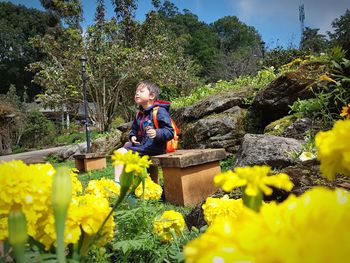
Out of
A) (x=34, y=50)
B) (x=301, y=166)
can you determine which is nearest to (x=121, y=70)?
(x=301, y=166)

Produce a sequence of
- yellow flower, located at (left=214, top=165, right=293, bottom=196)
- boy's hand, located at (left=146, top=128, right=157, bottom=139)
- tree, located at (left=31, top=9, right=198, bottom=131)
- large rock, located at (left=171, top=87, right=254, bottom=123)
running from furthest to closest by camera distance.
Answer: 1. tree, located at (left=31, top=9, right=198, bottom=131)
2. large rock, located at (left=171, top=87, right=254, bottom=123)
3. boy's hand, located at (left=146, top=128, right=157, bottom=139)
4. yellow flower, located at (left=214, top=165, right=293, bottom=196)

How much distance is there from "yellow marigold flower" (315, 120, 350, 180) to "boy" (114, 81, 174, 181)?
10.6ft

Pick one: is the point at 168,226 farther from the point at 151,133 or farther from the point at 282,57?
the point at 282,57

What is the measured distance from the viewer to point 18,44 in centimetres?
4672

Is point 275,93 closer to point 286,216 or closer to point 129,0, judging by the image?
point 286,216

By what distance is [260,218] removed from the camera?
1.12ft

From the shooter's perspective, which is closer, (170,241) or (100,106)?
(170,241)

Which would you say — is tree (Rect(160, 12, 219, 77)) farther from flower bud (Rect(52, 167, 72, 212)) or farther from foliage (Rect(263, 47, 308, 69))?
flower bud (Rect(52, 167, 72, 212))

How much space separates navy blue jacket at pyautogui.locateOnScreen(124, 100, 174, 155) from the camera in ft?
12.9

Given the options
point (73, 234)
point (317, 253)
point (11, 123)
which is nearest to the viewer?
point (317, 253)

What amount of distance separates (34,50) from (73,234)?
5011cm

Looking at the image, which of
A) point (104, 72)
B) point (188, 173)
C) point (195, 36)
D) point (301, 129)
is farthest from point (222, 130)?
point (195, 36)

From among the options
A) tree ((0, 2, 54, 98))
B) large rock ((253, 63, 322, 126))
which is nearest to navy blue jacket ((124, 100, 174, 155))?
large rock ((253, 63, 322, 126))

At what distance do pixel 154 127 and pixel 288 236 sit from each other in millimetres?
3730
